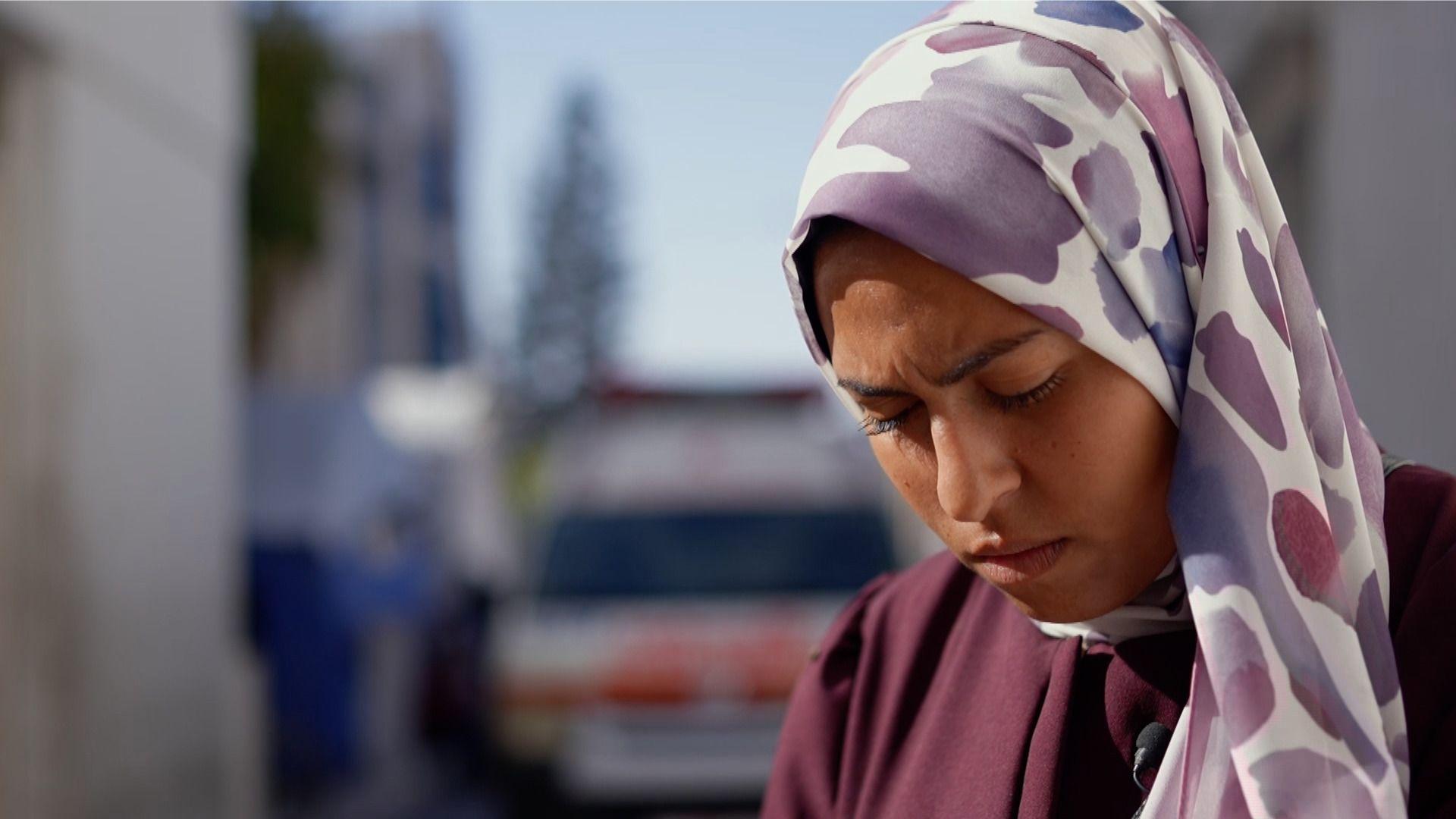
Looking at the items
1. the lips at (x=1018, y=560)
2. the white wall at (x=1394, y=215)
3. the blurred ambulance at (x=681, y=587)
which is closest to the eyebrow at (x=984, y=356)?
the lips at (x=1018, y=560)

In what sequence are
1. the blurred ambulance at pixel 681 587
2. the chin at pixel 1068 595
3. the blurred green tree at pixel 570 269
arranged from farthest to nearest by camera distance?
the blurred green tree at pixel 570 269, the blurred ambulance at pixel 681 587, the chin at pixel 1068 595

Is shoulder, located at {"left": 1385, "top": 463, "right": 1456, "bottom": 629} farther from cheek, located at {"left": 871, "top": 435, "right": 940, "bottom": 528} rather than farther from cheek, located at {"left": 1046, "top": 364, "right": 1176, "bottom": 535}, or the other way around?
cheek, located at {"left": 871, "top": 435, "right": 940, "bottom": 528}

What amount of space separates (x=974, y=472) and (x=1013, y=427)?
51 millimetres

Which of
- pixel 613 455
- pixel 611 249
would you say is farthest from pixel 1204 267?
pixel 611 249

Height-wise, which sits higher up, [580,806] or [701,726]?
[701,726]

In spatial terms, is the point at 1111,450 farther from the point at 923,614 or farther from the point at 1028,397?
the point at 923,614

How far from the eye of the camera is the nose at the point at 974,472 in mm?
1241

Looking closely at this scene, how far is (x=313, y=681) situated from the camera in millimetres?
8898

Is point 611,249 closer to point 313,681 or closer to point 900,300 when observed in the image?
point 313,681

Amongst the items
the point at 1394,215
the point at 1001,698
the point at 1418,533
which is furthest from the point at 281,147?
the point at 1418,533

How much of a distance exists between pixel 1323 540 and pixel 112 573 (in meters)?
5.23

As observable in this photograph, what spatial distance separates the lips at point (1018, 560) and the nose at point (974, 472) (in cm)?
4

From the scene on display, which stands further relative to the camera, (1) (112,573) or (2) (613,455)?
(2) (613,455)

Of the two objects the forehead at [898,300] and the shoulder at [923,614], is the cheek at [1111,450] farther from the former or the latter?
the shoulder at [923,614]
